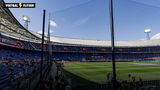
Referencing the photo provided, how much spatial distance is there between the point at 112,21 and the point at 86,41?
7706 centimetres

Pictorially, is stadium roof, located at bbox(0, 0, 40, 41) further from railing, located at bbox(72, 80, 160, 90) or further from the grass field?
the grass field

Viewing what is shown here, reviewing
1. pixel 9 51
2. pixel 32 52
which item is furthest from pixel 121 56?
pixel 9 51

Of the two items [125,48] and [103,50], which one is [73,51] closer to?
[103,50]

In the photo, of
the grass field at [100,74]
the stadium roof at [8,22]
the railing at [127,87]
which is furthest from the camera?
the grass field at [100,74]

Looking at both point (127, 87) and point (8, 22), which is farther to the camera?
point (8, 22)

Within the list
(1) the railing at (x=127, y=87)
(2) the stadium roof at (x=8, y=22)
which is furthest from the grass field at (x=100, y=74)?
(2) the stadium roof at (x=8, y=22)

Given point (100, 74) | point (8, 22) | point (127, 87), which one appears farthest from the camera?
point (100, 74)

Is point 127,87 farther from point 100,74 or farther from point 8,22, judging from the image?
point 8,22

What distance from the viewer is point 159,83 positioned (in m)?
7.95

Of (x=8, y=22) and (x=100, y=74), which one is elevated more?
(x=8, y=22)

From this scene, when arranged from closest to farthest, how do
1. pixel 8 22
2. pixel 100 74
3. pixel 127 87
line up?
pixel 127 87 < pixel 8 22 < pixel 100 74

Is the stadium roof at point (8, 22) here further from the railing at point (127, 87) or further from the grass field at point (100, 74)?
the grass field at point (100, 74)

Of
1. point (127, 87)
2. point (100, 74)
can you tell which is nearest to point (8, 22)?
point (100, 74)

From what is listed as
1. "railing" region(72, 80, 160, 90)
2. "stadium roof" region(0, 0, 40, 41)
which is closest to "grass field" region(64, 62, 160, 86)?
"railing" region(72, 80, 160, 90)
